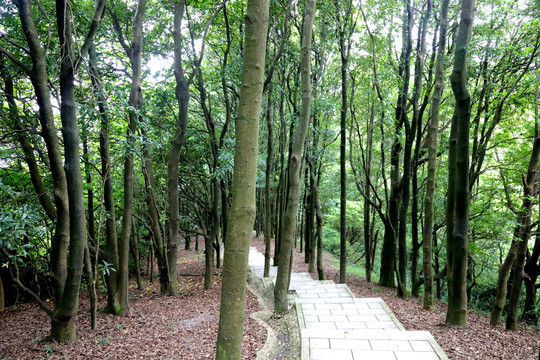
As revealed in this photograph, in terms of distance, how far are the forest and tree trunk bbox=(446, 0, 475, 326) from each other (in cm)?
3

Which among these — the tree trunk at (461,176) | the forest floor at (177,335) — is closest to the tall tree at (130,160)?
the forest floor at (177,335)

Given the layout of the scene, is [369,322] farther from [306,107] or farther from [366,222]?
[366,222]

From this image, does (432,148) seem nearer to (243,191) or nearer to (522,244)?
(522,244)

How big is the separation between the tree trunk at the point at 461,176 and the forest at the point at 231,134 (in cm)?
3

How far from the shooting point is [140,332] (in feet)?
18.5

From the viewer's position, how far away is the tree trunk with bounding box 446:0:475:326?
16.5 ft

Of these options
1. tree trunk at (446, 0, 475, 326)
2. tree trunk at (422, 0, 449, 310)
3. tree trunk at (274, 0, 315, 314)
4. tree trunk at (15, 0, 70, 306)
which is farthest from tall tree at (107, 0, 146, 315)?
tree trunk at (422, 0, 449, 310)

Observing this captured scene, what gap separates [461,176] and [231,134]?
22.7 ft

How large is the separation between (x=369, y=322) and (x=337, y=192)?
14.2 m

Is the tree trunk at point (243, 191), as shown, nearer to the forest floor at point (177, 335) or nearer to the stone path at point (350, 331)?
the stone path at point (350, 331)

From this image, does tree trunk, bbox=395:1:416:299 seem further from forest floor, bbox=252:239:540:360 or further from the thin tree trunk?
the thin tree trunk

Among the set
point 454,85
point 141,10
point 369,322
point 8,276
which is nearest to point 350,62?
point 454,85

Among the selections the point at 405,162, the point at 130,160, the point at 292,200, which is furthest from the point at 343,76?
the point at 130,160

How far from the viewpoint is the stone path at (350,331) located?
4.10 m
